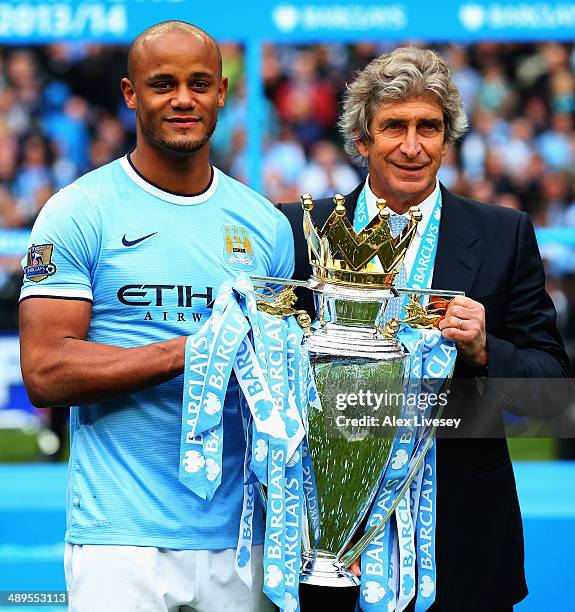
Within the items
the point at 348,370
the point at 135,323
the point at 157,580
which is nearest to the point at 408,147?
the point at 348,370

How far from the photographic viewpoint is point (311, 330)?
7.55ft

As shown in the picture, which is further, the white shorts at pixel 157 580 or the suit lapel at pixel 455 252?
the suit lapel at pixel 455 252

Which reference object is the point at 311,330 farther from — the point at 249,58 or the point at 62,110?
the point at 62,110

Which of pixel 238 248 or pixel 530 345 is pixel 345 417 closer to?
pixel 238 248

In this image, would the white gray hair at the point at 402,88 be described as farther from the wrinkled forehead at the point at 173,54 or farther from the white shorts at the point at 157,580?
the white shorts at the point at 157,580

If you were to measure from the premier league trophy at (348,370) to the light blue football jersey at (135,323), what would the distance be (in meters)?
0.15

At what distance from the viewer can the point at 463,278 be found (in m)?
2.63

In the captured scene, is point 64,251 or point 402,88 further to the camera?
point 402,88

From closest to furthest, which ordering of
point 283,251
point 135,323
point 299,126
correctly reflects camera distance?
point 135,323 → point 283,251 → point 299,126

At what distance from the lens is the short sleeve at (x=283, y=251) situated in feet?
8.23

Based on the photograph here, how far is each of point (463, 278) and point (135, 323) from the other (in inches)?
28.9

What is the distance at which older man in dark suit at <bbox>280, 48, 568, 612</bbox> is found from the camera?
2566 millimetres

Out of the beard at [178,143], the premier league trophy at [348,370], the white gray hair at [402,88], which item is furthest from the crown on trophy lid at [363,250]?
the white gray hair at [402,88]

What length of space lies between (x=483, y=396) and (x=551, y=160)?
15.1ft
